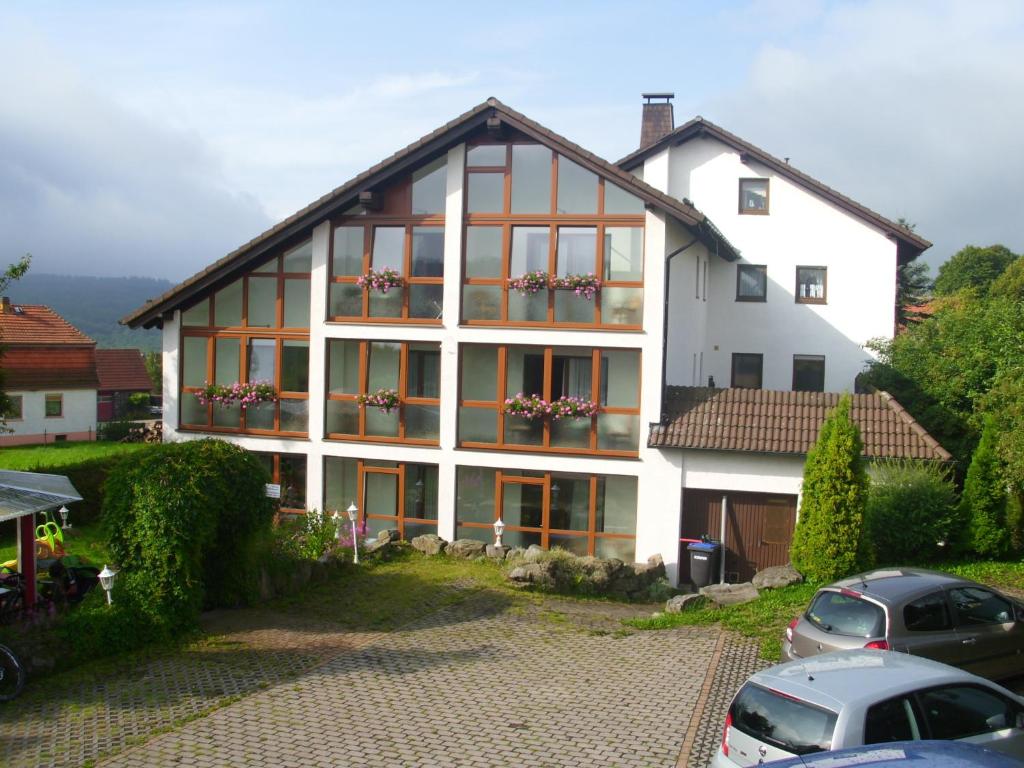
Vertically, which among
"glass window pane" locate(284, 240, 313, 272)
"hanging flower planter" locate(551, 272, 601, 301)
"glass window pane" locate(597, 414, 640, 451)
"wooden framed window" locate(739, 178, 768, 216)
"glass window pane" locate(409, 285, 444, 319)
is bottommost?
"glass window pane" locate(597, 414, 640, 451)

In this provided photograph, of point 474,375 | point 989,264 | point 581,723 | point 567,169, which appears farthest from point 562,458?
point 989,264

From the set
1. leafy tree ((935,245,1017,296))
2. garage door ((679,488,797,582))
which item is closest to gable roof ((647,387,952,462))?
garage door ((679,488,797,582))

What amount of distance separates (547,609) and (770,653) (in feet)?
14.7

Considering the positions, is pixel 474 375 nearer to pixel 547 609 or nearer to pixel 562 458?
pixel 562 458

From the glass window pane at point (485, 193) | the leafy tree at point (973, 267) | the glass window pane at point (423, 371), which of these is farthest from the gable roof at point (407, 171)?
the leafy tree at point (973, 267)

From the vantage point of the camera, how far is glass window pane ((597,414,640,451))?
2030 centimetres

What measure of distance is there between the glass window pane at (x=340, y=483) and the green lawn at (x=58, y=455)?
4159mm

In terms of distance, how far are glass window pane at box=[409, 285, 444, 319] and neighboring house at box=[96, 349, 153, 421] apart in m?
43.3

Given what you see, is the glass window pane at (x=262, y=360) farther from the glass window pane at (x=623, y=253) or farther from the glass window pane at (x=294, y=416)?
the glass window pane at (x=623, y=253)

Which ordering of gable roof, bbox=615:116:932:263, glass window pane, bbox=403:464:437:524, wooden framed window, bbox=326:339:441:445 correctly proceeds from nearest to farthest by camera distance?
wooden framed window, bbox=326:339:441:445
glass window pane, bbox=403:464:437:524
gable roof, bbox=615:116:932:263

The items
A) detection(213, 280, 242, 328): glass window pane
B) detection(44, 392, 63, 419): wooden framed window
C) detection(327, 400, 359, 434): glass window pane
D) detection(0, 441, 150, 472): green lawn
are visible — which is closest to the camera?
detection(327, 400, 359, 434): glass window pane

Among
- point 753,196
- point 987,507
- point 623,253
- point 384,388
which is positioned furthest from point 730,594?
point 753,196

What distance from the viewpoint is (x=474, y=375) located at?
2134 cm

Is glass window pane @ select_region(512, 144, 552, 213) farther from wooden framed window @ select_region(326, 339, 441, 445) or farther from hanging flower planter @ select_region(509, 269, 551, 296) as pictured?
wooden framed window @ select_region(326, 339, 441, 445)
